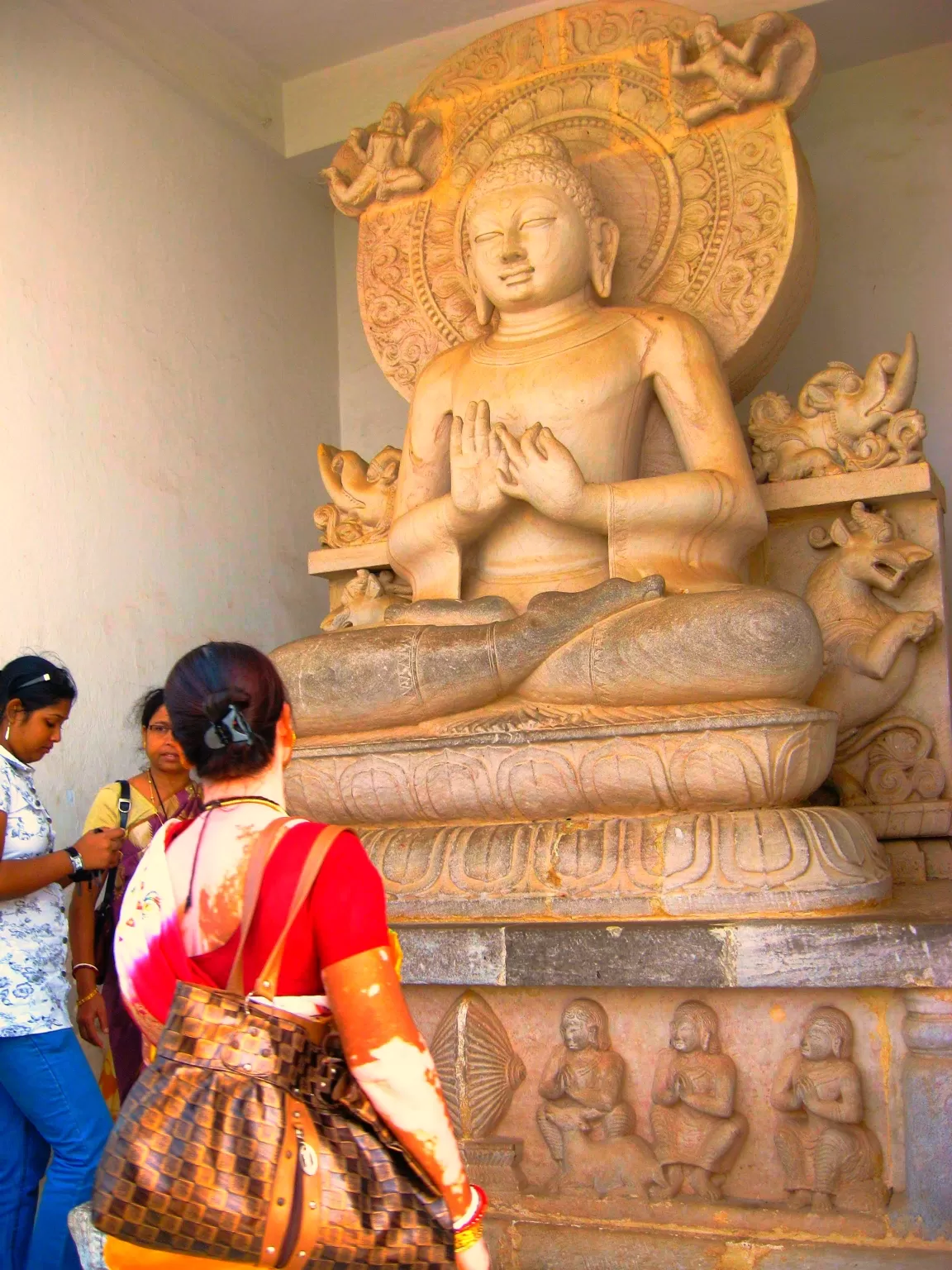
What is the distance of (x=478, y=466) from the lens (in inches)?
165

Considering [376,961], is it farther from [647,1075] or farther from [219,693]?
[647,1075]

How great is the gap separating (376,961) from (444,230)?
13.1 feet

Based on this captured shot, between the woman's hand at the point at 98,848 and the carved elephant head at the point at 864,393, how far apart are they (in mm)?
2762

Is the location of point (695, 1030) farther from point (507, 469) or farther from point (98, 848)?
point (507, 469)

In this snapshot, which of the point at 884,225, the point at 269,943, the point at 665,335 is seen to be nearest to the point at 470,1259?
the point at 269,943

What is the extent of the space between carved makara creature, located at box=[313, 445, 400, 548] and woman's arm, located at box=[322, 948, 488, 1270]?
137 inches

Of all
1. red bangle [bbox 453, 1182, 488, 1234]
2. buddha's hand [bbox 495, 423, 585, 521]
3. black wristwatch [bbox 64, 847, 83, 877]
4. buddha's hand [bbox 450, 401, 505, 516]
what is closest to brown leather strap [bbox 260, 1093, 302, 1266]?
red bangle [bbox 453, 1182, 488, 1234]

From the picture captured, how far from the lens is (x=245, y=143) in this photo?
19.3 ft

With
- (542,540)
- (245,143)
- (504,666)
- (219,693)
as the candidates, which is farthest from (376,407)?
(219,693)

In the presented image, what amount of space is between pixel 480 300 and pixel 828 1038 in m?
2.92

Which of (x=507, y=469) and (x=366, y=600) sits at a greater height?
(x=507, y=469)

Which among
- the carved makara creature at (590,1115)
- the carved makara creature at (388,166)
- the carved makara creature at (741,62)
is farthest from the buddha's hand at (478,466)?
the carved makara creature at (590,1115)

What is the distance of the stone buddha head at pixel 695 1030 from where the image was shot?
3008mm

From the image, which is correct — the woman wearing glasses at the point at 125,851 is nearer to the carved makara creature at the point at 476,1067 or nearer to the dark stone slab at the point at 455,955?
the dark stone slab at the point at 455,955
